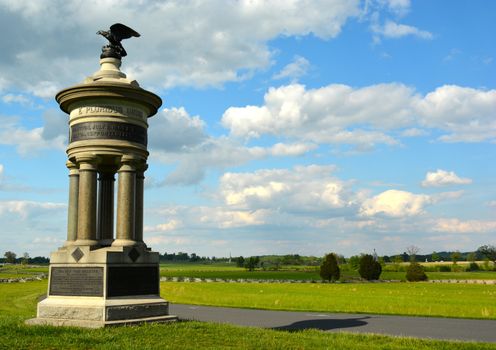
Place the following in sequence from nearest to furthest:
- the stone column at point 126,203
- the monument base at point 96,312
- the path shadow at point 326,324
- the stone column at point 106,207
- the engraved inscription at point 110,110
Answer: the monument base at point 96,312 → the stone column at point 126,203 → the engraved inscription at point 110,110 → the path shadow at point 326,324 → the stone column at point 106,207

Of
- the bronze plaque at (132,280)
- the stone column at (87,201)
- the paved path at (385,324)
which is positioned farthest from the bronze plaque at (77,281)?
the paved path at (385,324)

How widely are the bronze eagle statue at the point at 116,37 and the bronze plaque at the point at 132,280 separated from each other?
6871 millimetres

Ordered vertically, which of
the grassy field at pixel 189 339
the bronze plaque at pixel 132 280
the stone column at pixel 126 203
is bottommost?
the grassy field at pixel 189 339

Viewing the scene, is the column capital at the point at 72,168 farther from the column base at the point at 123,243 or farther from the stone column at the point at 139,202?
the column base at the point at 123,243

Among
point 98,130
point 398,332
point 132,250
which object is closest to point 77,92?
point 98,130

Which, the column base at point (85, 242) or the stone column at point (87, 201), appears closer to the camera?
the column base at point (85, 242)

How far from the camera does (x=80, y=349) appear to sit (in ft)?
32.4

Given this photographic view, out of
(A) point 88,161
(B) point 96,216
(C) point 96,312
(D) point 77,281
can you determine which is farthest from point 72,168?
(C) point 96,312

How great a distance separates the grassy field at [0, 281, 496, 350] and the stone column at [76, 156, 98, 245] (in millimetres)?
2809

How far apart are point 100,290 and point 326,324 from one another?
7948mm

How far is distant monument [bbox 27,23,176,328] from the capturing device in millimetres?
13344

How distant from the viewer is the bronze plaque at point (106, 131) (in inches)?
572

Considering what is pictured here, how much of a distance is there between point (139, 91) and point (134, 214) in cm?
365

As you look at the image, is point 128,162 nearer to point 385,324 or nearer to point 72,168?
point 72,168
